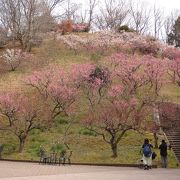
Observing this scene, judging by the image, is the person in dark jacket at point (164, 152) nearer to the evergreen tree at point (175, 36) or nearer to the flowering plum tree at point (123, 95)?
the flowering plum tree at point (123, 95)

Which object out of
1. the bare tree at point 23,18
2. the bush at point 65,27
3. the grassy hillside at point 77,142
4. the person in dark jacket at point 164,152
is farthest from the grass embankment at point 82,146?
the bush at point 65,27

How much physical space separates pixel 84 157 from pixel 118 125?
2737 millimetres

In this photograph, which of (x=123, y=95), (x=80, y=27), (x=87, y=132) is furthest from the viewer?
(x=80, y=27)

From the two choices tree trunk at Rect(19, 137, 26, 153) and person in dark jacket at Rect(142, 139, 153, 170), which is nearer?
person in dark jacket at Rect(142, 139, 153, 170)

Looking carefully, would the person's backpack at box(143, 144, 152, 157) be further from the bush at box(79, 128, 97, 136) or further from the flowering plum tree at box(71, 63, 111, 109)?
the flowering plum tree at box(71, 63, 111, 109)

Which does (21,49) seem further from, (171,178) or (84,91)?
(171,178)

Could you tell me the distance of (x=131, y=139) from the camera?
86.5ft

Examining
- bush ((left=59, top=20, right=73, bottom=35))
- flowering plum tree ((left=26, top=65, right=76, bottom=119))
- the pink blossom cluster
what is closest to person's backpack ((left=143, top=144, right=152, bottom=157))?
flowering plum tree ((left=26, top=65, right=76, bottom=119))

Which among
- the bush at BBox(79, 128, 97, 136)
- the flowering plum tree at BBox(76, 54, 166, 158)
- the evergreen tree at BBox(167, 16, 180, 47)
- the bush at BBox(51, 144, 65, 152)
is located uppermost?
the evergreen tree at BBox(167, 16, 180, 47)

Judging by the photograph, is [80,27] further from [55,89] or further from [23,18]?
[55,89]

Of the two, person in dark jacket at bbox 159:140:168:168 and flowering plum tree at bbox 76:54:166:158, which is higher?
flowering plum tree at bbox 76:54:166:158

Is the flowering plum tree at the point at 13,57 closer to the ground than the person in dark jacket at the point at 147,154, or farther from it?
farther from it

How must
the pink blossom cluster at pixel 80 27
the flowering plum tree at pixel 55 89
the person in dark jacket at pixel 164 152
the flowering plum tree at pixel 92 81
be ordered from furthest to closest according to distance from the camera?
the pink blossom cluster at pixel 80 27 < the flowering plum tree at pixel 92 81 < the flowering plum tree at pixel 55 89 < the person in dark jacket at pixel 164 152

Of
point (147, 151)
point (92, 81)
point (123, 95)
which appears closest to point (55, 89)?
point (92, 81)
